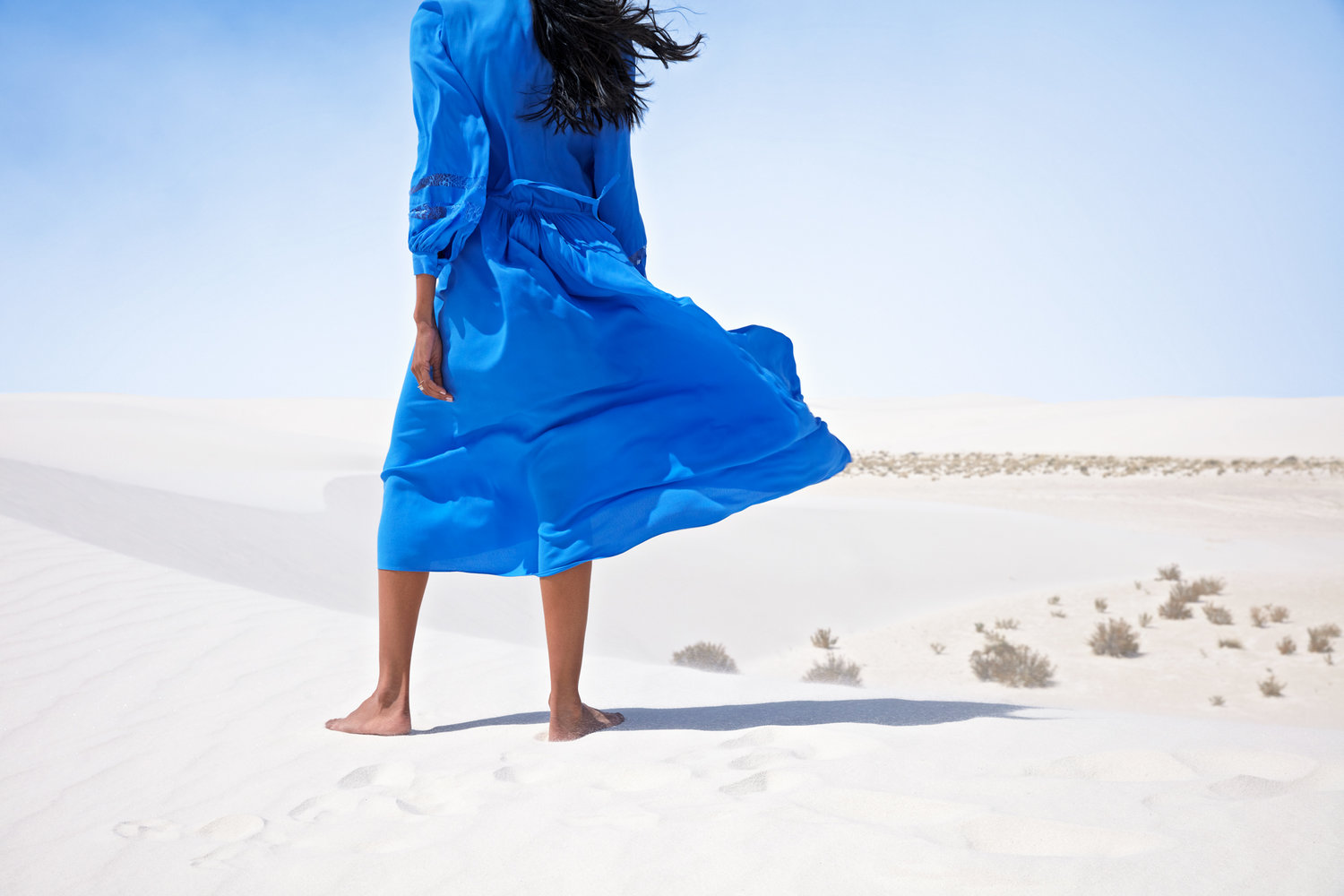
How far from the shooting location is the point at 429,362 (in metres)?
2.74

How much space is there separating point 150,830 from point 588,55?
2185 mm

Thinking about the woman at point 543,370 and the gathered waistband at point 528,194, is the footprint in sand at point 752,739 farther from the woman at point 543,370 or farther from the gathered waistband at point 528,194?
the gathered waistband at point 528,194

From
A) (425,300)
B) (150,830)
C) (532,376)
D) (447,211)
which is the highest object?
(447,211)

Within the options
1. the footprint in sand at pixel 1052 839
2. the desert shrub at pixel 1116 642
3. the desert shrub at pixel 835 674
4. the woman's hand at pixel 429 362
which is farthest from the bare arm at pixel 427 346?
the desert shrub at pixel 1116 642

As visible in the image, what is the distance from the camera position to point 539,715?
10.8ft

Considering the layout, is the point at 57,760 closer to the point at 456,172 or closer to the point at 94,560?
the point at 456,172

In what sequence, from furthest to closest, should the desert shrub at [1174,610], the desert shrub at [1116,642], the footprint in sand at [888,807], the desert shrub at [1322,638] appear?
the desert shrub at [1174,610] → the desert shrub at [1116,642] → the desert shrub at [1322,638] → the footprint in sand at [888,807]

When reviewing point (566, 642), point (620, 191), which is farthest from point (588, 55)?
point (566, 642)

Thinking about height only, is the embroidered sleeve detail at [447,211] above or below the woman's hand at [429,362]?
above

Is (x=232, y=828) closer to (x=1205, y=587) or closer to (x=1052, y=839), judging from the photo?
(x=1052, y=839)

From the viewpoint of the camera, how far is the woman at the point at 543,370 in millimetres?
2688

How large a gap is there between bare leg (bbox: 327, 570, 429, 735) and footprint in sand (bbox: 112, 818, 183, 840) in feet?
2.47

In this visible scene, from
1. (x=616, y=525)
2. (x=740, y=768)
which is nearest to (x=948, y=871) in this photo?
(x=740, y=768)

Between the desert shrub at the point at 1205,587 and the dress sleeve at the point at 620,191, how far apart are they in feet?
24.9
